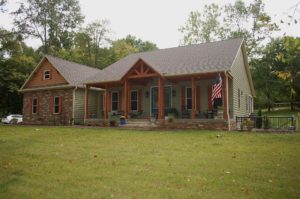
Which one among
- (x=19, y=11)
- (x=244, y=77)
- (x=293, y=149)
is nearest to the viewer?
(x=293, y=149)

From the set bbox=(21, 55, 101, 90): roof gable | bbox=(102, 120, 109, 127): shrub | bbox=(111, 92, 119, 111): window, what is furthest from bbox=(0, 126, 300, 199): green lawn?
bbox=(21, 55, 101, 90): roof gable

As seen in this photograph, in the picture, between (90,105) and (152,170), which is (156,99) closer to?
(90,105)

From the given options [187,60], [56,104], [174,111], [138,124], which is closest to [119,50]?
[56,104]

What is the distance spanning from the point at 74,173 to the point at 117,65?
17969mm

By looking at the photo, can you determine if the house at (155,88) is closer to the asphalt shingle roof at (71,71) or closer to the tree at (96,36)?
the asphalt shingle roof at (71,71)

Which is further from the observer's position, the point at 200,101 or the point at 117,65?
the point at 117,65

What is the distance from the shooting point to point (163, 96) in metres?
19.6

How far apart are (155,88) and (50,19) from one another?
25.5 m

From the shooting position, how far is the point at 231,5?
38.4 metres

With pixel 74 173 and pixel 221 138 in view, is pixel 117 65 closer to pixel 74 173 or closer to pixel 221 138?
pixel 221 138

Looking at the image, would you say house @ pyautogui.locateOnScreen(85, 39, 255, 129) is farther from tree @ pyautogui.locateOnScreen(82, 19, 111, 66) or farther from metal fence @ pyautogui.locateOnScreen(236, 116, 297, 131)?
tree @ pyautogui.locateOnScreen(82, 19, 111, 66)

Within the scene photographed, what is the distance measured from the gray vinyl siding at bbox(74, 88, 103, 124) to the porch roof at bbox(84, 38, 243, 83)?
2914 millimetres

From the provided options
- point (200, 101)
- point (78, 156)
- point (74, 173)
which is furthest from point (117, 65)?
point (74, 173)

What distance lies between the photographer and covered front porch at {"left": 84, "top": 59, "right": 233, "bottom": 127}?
17812mm
